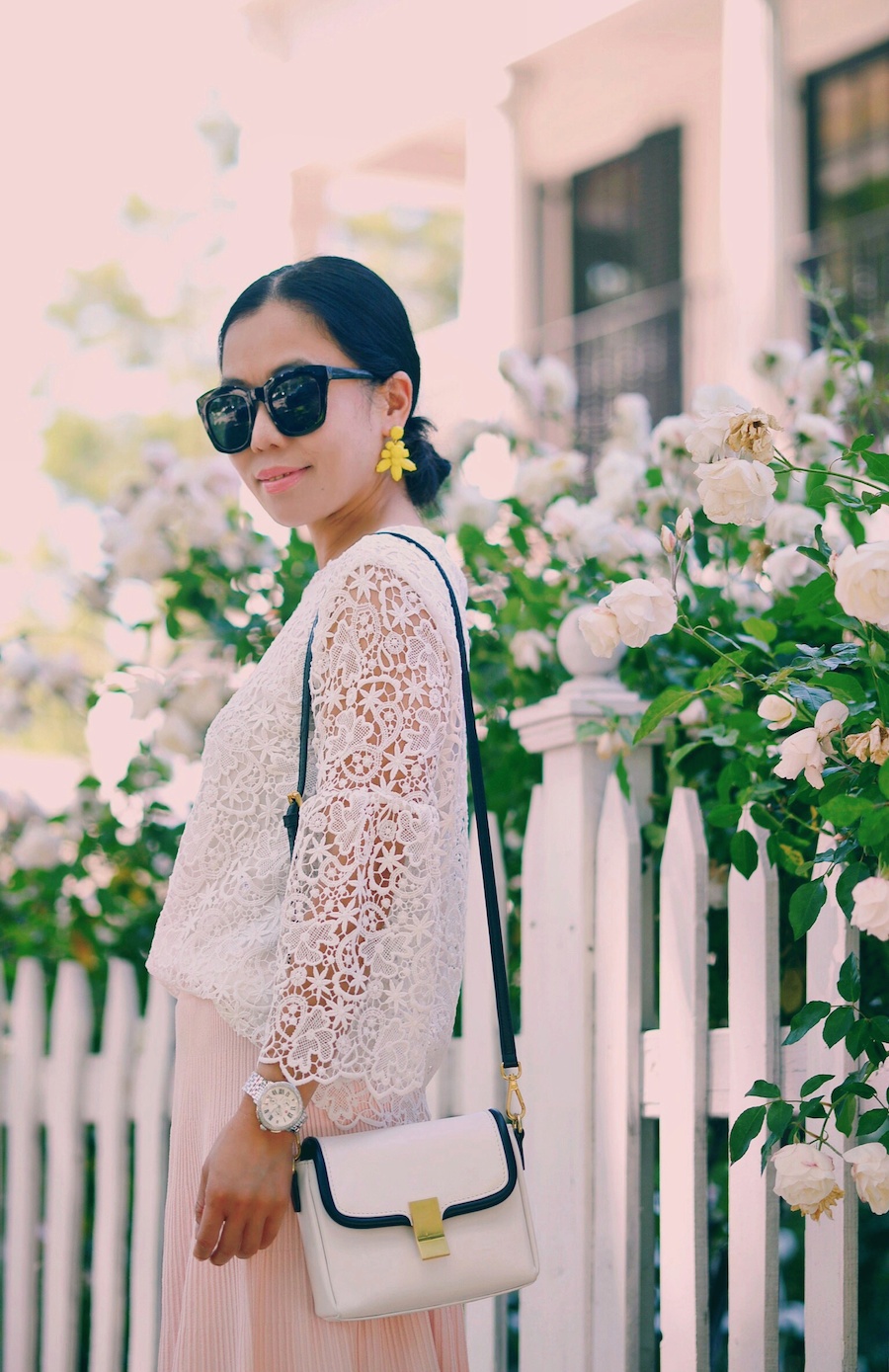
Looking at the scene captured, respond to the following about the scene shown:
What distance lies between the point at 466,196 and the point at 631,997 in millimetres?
6649

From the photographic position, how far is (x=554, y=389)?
3.51 meters

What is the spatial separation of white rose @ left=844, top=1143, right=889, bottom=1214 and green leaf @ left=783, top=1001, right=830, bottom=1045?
154 millimetres

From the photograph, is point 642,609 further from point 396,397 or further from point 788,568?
point 788,568

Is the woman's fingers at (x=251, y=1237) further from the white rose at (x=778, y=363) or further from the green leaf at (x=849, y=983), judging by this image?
the white rose at (x=778, y=363)

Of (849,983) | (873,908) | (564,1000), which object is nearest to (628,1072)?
(564,1000)

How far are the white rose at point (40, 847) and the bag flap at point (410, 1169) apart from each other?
2.00 meters

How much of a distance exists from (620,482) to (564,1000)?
3.22 ft

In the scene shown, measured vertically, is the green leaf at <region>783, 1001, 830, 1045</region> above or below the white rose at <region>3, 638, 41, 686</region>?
below

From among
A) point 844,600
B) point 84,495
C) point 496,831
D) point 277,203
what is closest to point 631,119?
point 277,203

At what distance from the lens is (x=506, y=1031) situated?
1762mm

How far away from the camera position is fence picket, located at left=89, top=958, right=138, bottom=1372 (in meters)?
3.16

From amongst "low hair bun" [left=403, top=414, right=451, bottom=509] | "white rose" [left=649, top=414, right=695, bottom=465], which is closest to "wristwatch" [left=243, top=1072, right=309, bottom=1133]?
"low hair bun" [left=403, top=414, right=451, bottom=509]

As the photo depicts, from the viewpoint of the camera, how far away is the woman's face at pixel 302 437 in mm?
1921

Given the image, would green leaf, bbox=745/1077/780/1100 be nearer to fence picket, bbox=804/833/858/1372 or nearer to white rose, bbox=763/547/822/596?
fence picket, bbox=804/833/858/1372
